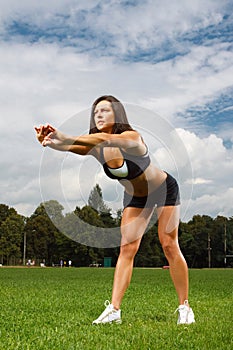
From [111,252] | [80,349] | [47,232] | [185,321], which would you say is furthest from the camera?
[47,232]

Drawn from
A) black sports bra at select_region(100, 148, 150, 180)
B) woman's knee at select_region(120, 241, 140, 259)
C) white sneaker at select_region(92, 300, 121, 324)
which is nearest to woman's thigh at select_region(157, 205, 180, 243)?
woman's knee at select_region(120, 241, 140, 259)

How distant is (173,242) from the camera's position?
6133mm

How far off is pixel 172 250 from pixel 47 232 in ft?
257

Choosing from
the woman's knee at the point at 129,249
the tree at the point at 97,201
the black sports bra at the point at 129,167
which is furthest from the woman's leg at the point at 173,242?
the black sports bra at the point at 129,167

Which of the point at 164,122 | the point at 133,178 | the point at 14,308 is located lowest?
the point at 14,308

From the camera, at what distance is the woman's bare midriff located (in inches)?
218

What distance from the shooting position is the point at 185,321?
591 cm

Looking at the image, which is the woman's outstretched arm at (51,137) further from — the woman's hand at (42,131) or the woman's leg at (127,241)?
the woman's leg at (127,241)

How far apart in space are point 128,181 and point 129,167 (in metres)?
0.25

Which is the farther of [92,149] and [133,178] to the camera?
[133,178]

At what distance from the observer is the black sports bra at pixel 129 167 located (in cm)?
522

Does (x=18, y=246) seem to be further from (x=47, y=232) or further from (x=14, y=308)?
(x=14, y=308)

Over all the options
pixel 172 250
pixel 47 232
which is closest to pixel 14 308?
pixel 172 250

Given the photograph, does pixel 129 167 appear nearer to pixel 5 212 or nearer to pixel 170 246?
pixel 170 246
